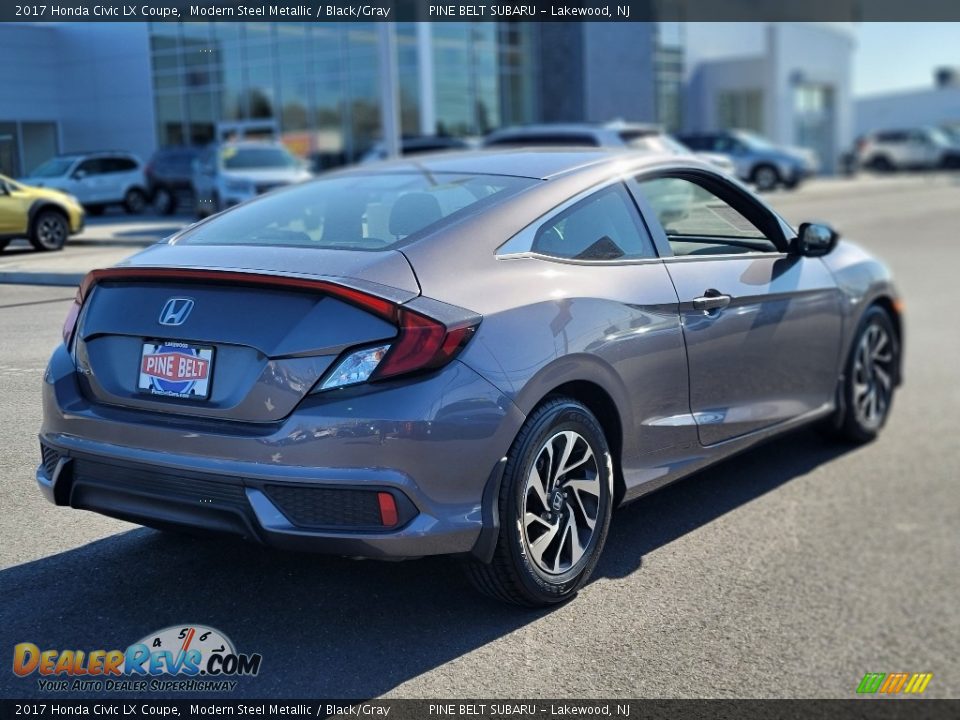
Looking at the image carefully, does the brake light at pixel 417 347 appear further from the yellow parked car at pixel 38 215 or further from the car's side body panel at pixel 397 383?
the yellow parked car at pixel 38 215

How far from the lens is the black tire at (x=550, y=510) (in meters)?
3.37

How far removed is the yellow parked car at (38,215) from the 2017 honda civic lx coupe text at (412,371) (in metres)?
0.29

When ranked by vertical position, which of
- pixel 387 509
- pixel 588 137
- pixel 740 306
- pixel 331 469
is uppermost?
pixel 588 137

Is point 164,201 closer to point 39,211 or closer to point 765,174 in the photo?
point 39,211

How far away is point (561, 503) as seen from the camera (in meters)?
3.62

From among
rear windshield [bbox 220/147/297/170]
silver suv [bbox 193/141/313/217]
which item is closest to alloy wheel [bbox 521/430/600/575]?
silver suv [bbox 193/141/313/217]

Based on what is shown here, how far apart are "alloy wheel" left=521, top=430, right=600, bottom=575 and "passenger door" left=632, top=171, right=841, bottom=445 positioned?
763 mm

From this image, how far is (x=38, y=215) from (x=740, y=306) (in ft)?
9.05

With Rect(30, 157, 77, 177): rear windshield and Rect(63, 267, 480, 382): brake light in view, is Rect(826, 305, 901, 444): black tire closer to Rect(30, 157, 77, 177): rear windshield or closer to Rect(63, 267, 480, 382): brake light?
Rect(63, 267, 480, 382): brake light

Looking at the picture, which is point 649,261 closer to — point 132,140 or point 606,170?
point 606,170

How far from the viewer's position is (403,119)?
32500 mm

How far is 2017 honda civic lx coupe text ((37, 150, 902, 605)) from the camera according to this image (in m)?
3.08

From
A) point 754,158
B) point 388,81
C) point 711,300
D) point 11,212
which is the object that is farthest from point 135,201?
point 754,158

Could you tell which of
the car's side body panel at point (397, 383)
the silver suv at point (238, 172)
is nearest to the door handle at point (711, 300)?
the car's side body panel at point (397, 383)
